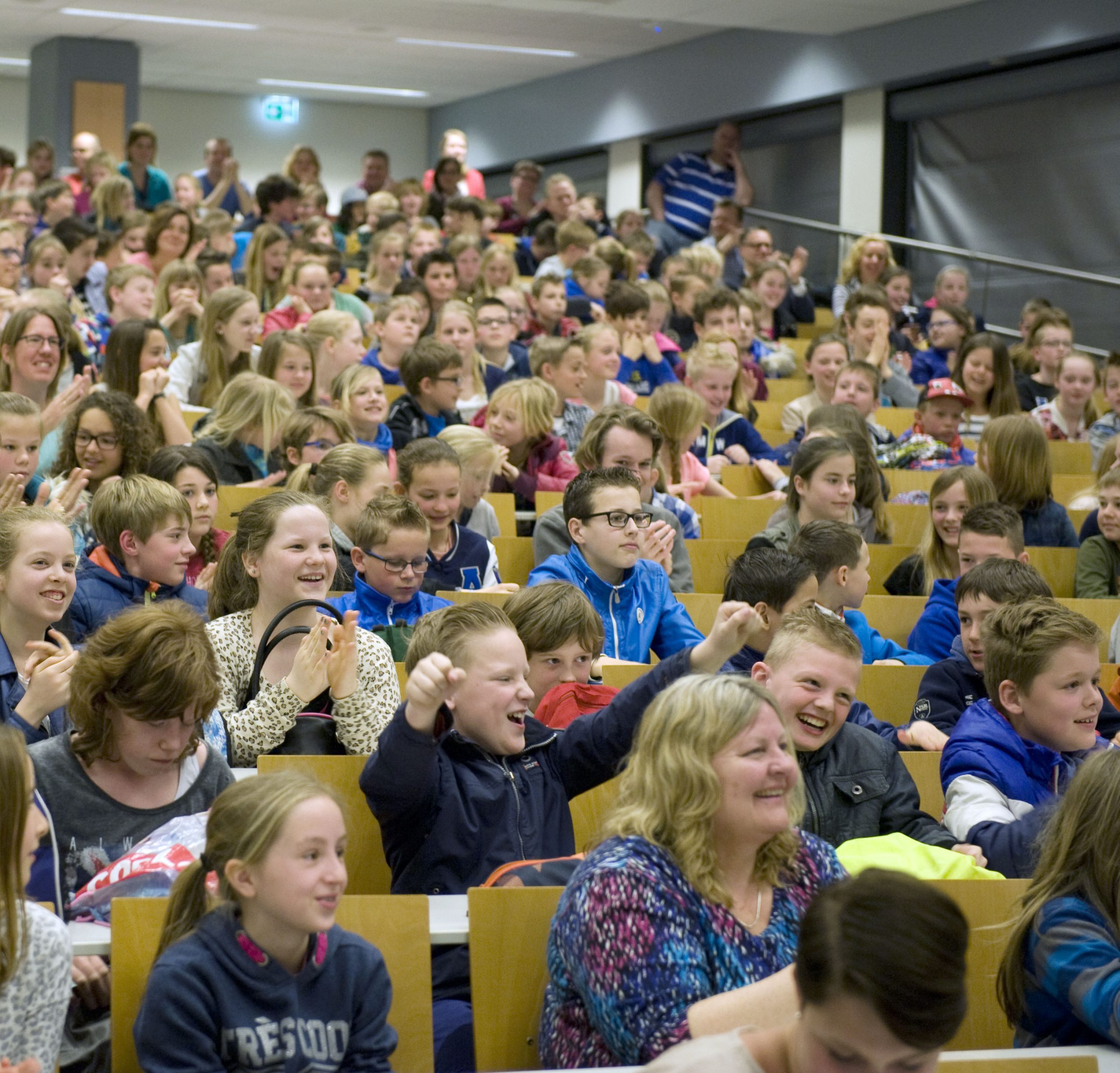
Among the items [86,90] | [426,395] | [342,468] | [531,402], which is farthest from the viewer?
[86,90]

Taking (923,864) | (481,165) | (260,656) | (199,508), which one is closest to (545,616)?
(260,656)

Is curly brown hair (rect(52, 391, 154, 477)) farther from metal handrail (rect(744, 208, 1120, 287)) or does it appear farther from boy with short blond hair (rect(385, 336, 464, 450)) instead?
metal handrail (rect(744, 208, 1120, 287))

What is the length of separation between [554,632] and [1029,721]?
3.17ft

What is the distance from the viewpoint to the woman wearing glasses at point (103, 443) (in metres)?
4.38

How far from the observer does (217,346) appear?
6066 mm

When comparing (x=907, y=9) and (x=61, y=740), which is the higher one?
(x=907, y=9)

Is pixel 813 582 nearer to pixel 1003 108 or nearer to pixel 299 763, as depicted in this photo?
pixel 299 763

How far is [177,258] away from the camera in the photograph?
7902mm

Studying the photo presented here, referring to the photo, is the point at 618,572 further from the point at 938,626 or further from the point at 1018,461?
the point at 1018,461

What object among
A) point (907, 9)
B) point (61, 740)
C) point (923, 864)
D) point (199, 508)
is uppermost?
point (907, 9)

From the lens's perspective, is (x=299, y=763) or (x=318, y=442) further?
(x=318, y=442)

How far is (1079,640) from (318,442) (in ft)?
9.07

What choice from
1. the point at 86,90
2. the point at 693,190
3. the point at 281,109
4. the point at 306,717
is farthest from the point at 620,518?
the point at 281,109

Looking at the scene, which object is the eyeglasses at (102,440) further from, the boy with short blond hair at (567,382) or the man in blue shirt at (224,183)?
the man in blue shirt at (224,183)
